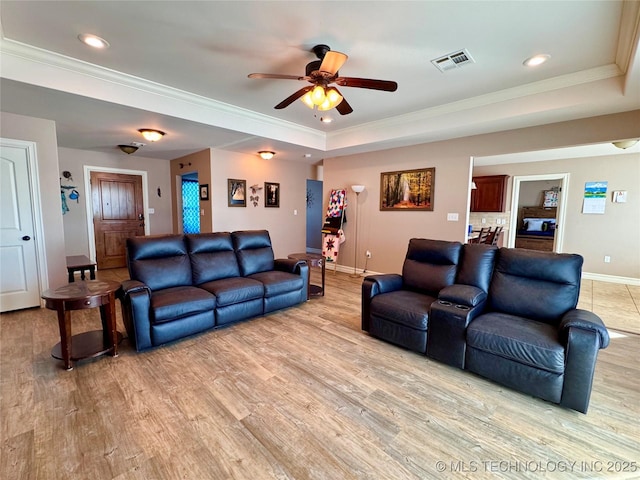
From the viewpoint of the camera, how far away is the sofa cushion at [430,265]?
2.96 meters

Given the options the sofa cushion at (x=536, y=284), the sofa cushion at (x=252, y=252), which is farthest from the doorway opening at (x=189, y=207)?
the sofa cushion at (x=536, y=284)

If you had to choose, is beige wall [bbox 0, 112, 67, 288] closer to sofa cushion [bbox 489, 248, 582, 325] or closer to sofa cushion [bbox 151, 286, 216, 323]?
sofa cushion [bbox 151, 286, 216, 323]

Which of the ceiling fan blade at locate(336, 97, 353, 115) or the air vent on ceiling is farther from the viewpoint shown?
the ceiling fan blade at locate(336, 97, 353, 115)

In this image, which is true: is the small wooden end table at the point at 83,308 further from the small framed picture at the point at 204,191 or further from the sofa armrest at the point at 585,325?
the sofa armrest at the point at 585,325

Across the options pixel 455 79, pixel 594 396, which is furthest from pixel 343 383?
pixel 455 79

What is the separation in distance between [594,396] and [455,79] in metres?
3.16

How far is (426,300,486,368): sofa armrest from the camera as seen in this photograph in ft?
7.74

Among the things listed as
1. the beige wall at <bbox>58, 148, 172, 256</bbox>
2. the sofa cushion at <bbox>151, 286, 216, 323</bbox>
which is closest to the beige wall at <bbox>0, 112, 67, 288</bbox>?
the sofa cushion at <bbox>151, 286, 216, 323</bbox>

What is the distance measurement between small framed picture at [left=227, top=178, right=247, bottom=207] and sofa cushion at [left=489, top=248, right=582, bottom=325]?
4.71m

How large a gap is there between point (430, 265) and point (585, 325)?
4.50ft

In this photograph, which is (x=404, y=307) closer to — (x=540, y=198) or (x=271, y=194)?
(x=271, y=194)

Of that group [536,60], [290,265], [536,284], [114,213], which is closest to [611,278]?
[536,284]

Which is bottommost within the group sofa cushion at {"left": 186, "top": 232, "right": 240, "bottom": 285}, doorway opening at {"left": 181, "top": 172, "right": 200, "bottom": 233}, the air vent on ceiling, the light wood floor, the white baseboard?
the light wood floor

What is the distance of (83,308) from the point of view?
7.50ft
